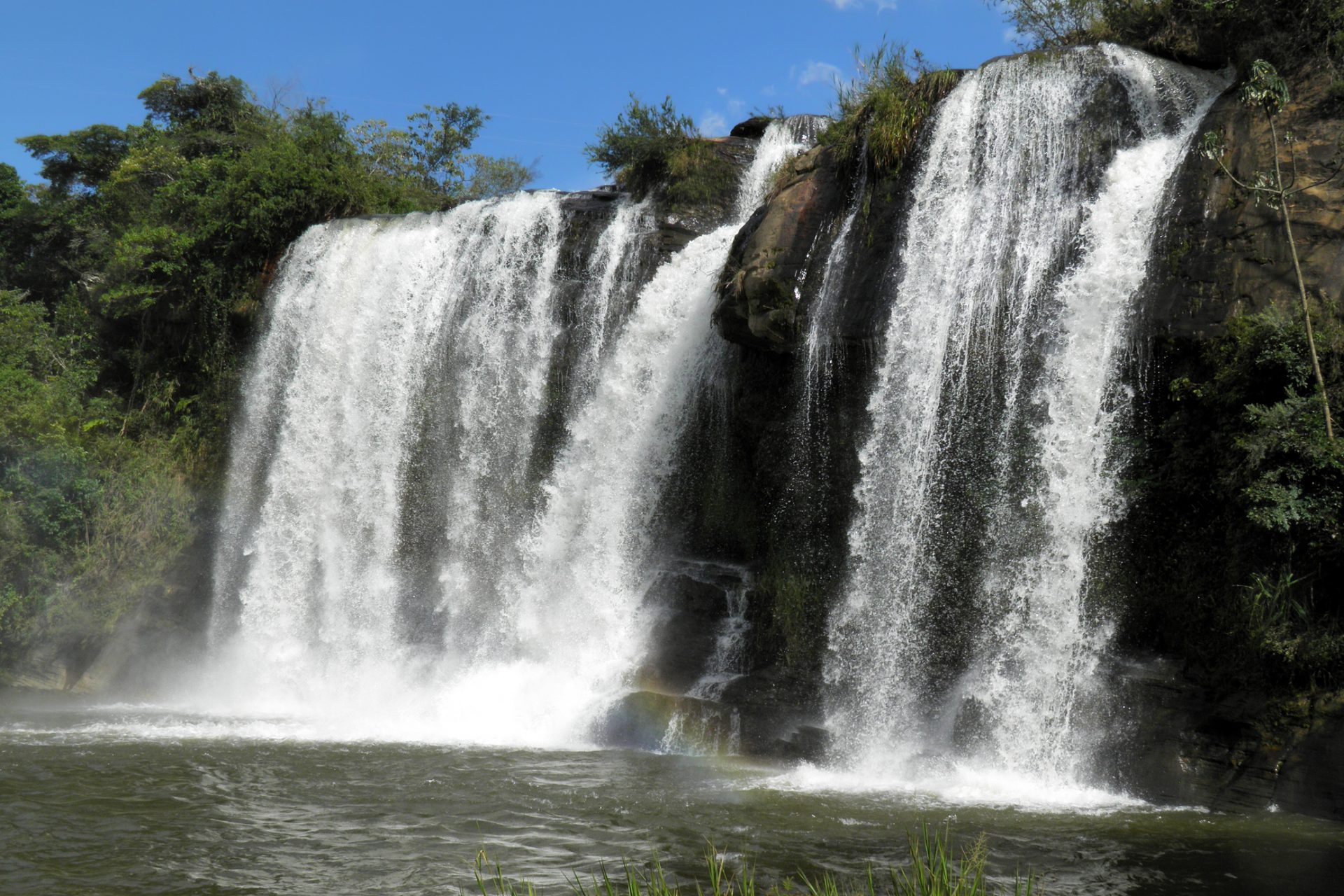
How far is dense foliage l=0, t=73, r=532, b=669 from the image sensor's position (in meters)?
20.6

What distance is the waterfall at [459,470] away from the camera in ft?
53.7

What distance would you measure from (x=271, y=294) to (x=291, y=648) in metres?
7.91

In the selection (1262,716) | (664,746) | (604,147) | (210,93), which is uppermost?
(210,93)

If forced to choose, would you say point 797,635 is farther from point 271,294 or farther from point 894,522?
point 271,294

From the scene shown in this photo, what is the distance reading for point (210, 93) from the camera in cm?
3559

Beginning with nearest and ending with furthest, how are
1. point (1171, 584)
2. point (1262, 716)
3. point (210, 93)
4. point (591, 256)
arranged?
point (1262, 716) < point (1171, 584) < point (591, 256) < point (210, 93)

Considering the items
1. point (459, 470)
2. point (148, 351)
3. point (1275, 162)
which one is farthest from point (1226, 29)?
point (148, 351)

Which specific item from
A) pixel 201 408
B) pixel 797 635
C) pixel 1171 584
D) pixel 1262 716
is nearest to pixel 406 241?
pixel 201 408

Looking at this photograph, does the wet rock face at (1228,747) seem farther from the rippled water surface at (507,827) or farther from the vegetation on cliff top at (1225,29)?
the vegetation on cliff top at (1225,29)

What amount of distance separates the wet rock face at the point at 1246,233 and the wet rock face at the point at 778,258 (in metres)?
4.60

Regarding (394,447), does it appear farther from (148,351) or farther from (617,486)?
(148,351)

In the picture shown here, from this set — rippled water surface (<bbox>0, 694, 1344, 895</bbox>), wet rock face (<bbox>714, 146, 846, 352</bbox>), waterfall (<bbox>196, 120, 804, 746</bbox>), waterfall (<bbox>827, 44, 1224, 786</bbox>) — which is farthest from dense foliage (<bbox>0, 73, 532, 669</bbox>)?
waterfall (<bbox>827, 44, 1224, 786</bbox>)

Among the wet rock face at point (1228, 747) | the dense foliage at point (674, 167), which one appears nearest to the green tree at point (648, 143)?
the dense foliage at point (674, 167)

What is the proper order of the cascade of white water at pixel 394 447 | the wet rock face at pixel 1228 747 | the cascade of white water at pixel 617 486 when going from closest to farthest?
1. the wet rock face at pixel 1228 747
2. the cascade of white water at pixel 617 486
3. the cascade of white water at pixel 394 447
